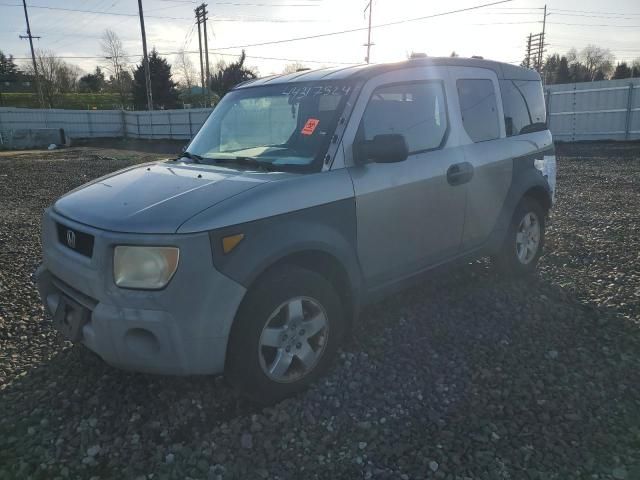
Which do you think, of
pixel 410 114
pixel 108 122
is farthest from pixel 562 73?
pixel 410 114

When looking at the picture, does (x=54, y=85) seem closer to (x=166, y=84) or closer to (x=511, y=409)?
(x=166, y=84)

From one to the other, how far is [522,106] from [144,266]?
12.9ft

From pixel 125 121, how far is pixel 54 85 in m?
34.3

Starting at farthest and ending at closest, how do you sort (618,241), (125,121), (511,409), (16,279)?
(125,121)
(618,241)
(16,279)
(511,409)

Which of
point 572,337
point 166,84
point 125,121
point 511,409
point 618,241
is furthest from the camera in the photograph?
point 166,84

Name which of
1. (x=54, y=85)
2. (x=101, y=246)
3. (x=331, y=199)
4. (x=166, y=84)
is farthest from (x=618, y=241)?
(x=54, y=85)

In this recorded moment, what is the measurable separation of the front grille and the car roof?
1894mm

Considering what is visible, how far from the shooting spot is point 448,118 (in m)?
3.87

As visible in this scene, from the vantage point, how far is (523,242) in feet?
15.9

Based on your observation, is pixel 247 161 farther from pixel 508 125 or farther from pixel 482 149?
pixel 508 125

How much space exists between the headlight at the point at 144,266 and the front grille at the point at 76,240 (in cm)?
26

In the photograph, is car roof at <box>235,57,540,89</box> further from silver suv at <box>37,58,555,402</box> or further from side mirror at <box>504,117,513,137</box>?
side mirror at <box>504,117,513,137</box>

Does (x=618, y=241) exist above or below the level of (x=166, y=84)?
below

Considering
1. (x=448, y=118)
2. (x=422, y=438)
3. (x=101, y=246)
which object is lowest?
(x=422, y=438)
